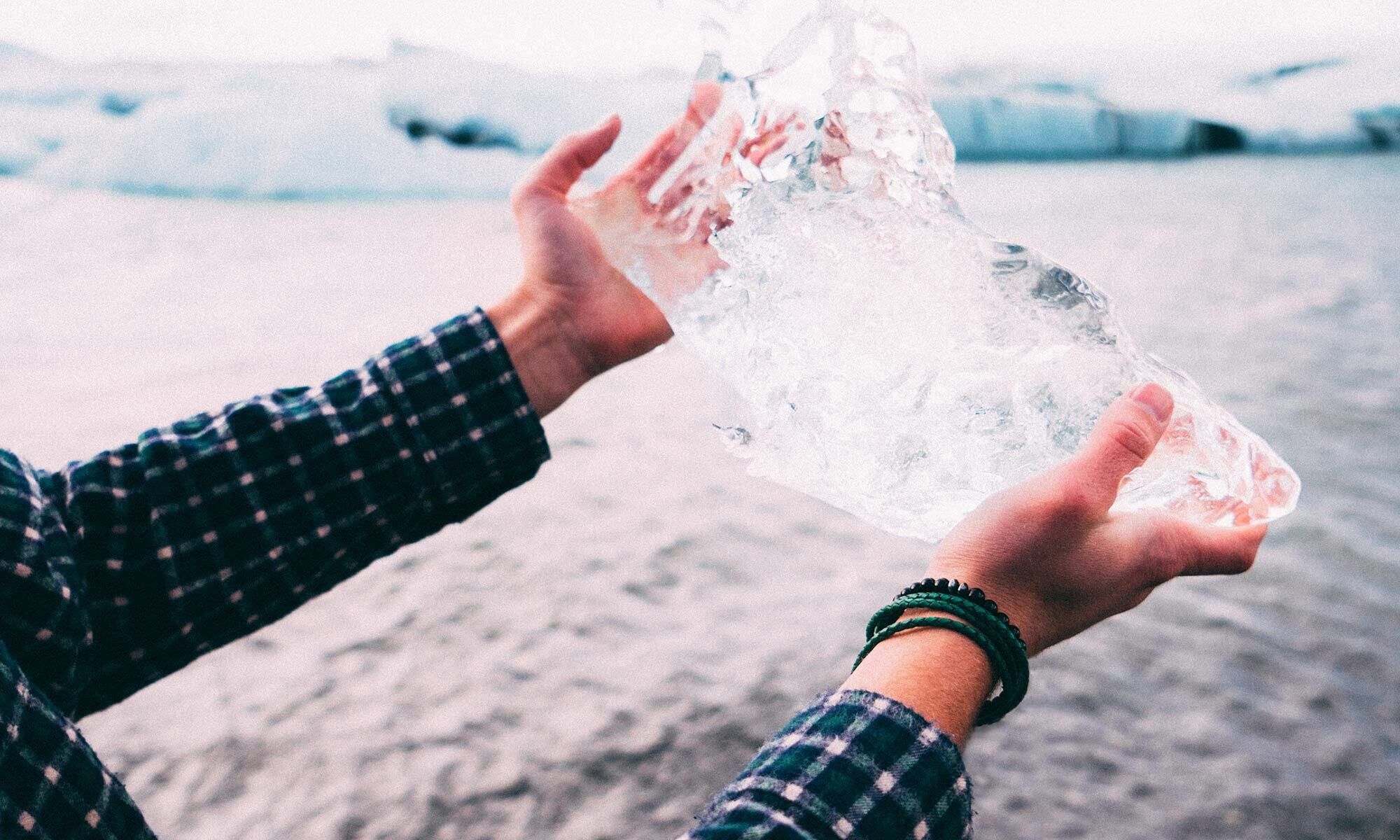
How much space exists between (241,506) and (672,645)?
0.54 meters

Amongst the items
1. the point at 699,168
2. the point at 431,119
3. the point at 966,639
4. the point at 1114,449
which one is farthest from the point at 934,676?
the point at 431,119

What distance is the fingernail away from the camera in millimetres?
481

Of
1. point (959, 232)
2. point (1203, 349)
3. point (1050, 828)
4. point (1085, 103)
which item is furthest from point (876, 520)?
point (1085, 103)

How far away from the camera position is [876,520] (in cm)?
63

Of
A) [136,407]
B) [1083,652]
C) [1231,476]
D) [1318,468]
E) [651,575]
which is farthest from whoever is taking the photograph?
[136,407]

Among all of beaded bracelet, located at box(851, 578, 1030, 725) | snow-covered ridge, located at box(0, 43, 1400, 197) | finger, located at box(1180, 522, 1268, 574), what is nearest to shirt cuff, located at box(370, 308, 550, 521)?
beaded bracelet, located at box(851, 578, 1030, 725)

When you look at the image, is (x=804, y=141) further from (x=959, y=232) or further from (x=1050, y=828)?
(x=1050, y=828)

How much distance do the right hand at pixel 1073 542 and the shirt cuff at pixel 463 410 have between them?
0.92 feet

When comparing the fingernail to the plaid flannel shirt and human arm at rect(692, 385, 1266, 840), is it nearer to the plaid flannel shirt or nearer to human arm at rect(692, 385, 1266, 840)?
human arm at rect(692, 385, 1266, 840)

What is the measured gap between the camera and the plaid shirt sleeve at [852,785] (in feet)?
1.16

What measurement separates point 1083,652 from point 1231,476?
0.48 metres

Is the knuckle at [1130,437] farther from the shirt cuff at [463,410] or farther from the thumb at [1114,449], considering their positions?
the shirt cuff at [463,410]

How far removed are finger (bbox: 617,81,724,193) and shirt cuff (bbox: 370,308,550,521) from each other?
0.15 metres

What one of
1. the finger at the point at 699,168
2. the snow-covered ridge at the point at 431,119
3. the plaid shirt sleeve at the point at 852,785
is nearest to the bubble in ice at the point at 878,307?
the finger at the point at 699,168
